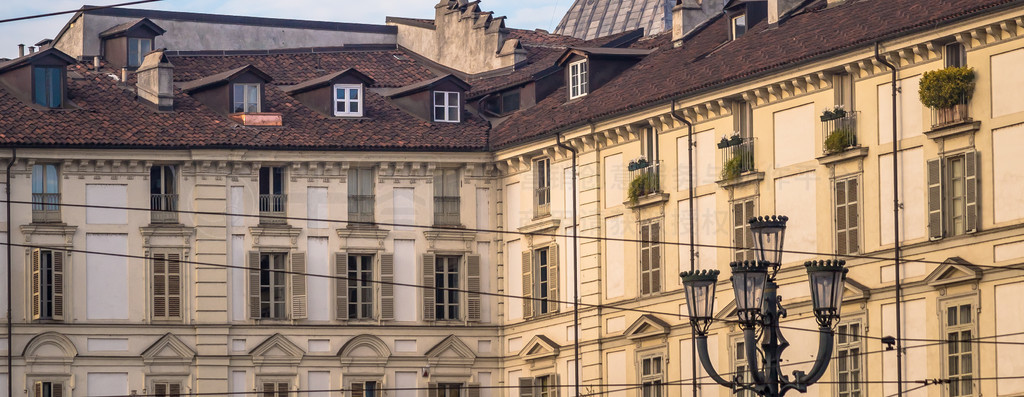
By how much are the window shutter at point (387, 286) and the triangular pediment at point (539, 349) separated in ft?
11.9

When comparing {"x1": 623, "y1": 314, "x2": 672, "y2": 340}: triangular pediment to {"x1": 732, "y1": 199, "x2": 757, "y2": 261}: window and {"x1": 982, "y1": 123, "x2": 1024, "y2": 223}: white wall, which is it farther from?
{"x1": 982, "y1": 123, "x2": 1024, "y2": 223}: white wall

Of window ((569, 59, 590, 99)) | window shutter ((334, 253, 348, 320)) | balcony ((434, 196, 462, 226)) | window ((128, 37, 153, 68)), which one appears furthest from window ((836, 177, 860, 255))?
window ((128, 37, 153, 68))

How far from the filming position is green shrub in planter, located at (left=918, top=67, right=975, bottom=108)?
52.0m

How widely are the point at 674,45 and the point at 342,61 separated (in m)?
11.6

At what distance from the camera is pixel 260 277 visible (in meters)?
67.2

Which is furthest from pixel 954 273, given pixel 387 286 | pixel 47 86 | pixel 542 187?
pixel 47 86

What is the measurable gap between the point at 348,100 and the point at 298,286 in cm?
555

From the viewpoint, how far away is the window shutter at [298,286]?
67188 millimetres

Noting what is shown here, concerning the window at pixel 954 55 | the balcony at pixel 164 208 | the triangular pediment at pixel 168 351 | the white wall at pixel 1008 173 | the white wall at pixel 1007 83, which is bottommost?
the triangular pediment at pixel 168 351

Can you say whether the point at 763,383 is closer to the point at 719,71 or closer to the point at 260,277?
the point at 719,71

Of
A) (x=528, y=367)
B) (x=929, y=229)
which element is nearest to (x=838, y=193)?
(x=929, y=229)

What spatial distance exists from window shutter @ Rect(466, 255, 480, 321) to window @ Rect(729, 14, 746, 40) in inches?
388

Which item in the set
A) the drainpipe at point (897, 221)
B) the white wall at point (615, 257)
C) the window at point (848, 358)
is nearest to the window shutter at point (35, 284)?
the white wall at point (615, 257)

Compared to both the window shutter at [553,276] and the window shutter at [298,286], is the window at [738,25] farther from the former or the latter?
the window shutter at [298,286]
